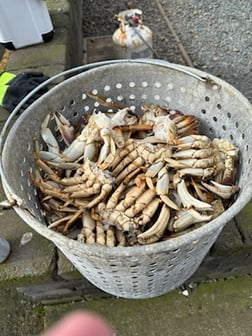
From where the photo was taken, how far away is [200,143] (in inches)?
51.6

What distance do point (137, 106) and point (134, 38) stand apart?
817mm

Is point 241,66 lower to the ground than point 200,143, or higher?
lower

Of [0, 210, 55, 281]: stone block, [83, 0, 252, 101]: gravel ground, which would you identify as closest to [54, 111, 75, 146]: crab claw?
[0, 210, 55, 281]: stone block

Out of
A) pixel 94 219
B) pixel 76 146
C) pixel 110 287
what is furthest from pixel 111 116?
pixel 110 287

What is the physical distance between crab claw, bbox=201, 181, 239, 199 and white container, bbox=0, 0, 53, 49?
1266mm

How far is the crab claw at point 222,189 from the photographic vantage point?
1.22m

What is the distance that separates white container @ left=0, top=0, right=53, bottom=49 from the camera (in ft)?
6.22

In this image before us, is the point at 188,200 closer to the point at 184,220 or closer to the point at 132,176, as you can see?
the point at 184,220

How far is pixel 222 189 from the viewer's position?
1.23 meters

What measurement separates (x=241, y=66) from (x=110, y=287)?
5.85 feet

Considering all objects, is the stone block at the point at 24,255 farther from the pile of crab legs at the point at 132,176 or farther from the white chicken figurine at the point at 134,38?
the white chicken figurine at the point at 134,38

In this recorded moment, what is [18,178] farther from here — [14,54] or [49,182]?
[14,54]

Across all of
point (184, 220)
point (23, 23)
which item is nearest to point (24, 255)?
point (184, 220)

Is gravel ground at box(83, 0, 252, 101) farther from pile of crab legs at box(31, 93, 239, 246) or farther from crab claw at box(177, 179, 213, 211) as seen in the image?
crab claw at box(177, 179, 213, 211)
